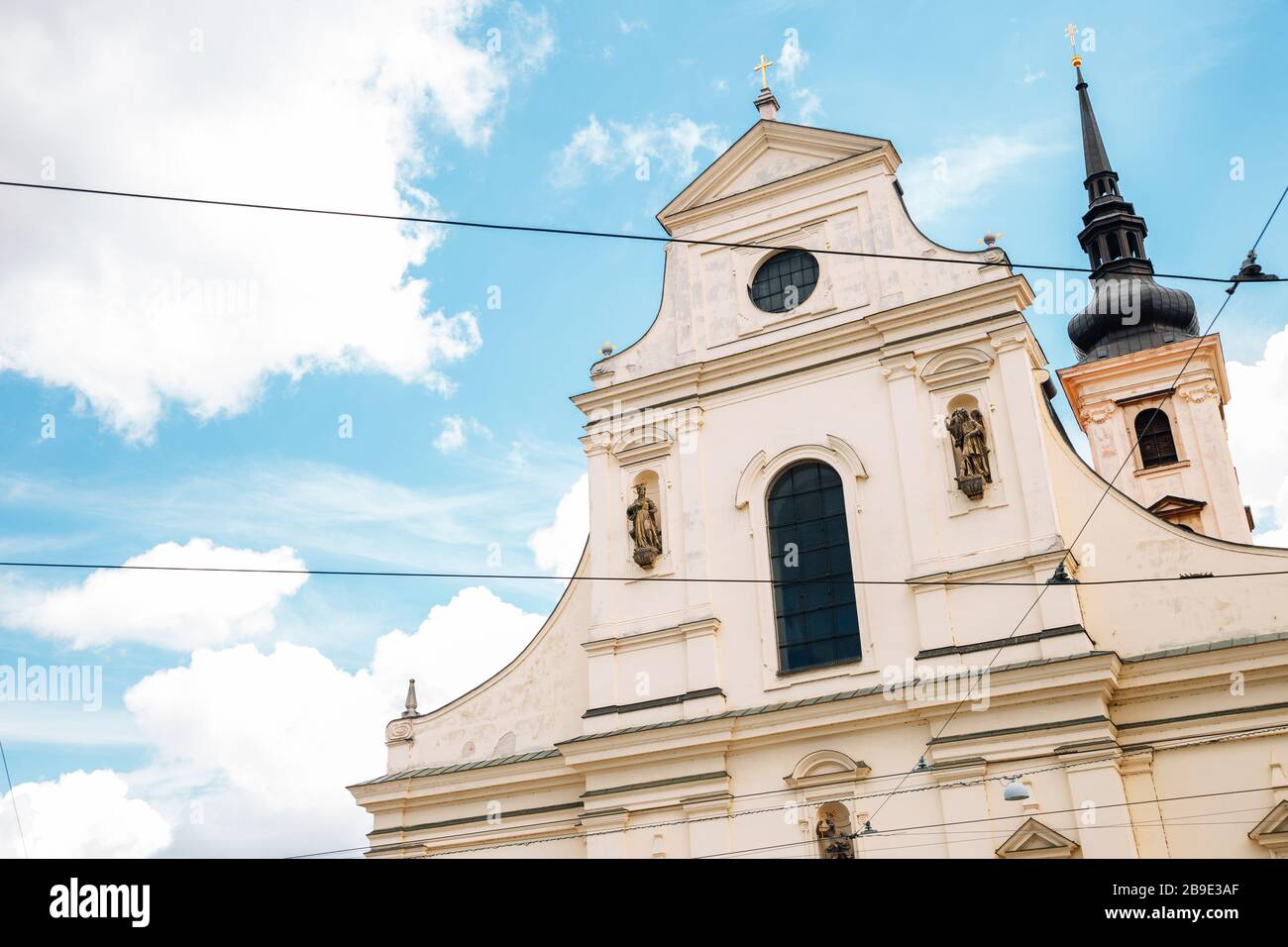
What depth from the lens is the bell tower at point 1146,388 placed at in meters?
33.5

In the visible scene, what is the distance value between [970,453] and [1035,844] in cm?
581

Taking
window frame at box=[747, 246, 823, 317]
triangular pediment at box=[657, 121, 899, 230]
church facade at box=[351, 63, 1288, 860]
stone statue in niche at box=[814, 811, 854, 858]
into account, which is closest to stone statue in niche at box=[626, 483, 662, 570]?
church facade at box=[351, 63, 1288, 860]

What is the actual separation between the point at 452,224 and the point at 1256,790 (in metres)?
12.4

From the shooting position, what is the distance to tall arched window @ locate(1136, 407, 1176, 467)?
34.8 metres

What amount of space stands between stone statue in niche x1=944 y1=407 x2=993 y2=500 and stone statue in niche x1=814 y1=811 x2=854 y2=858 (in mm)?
5268

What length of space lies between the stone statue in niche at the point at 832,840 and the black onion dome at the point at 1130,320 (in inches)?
919

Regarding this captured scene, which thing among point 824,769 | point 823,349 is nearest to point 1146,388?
point 823,349

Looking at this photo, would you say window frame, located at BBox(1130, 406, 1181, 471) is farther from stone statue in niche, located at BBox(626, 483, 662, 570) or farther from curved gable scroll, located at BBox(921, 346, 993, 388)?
stone statue in niche, located at BBox(626, 483, 662, 570)

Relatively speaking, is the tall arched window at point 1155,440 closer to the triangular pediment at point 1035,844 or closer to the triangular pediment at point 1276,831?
the triangular pediment at point 1276,831

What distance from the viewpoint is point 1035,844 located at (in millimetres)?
16297
